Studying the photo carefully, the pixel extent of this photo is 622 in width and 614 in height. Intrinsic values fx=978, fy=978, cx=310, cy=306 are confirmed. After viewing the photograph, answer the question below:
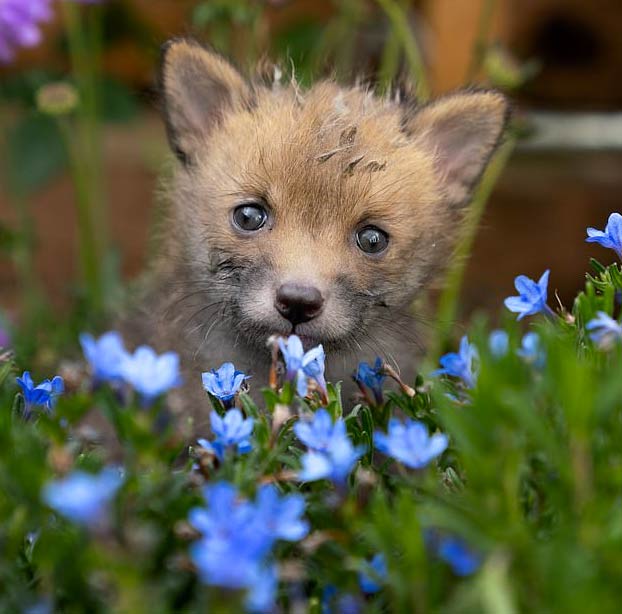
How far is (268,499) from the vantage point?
4.19 feet

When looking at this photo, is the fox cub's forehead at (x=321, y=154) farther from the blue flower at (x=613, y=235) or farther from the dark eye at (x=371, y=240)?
the blue flower at (x=613, y=235)

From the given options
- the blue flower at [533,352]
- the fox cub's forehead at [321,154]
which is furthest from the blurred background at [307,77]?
the blue flower at [533,352]

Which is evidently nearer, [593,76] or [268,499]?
[268,499]

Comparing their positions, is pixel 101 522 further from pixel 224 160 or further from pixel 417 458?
pixel 224 160

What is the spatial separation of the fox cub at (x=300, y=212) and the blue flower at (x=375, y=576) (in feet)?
3.36

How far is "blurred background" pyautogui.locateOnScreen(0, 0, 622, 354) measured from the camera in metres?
4.25

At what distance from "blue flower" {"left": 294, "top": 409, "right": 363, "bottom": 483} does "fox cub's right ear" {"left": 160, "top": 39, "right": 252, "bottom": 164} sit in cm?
161

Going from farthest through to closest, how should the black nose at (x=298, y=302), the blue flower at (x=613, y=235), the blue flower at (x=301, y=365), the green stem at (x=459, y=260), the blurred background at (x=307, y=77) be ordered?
1. the blurred background at (x=307, y=77)
2. the green stem at (x=459, y=260)
3. the black nose at (x=298, y=302)
4. the blue flower at (x=613, y=235)
5. the blue flower at (x=301, y=365)

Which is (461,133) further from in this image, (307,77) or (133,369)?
(133,369)

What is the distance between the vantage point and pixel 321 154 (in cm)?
258

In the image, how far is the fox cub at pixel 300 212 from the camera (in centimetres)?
251

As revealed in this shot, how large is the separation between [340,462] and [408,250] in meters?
1.40

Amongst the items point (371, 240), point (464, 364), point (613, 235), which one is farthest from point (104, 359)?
point (371, 240)

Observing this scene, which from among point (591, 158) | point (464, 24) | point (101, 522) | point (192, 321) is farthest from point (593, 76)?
point (101, 522)
